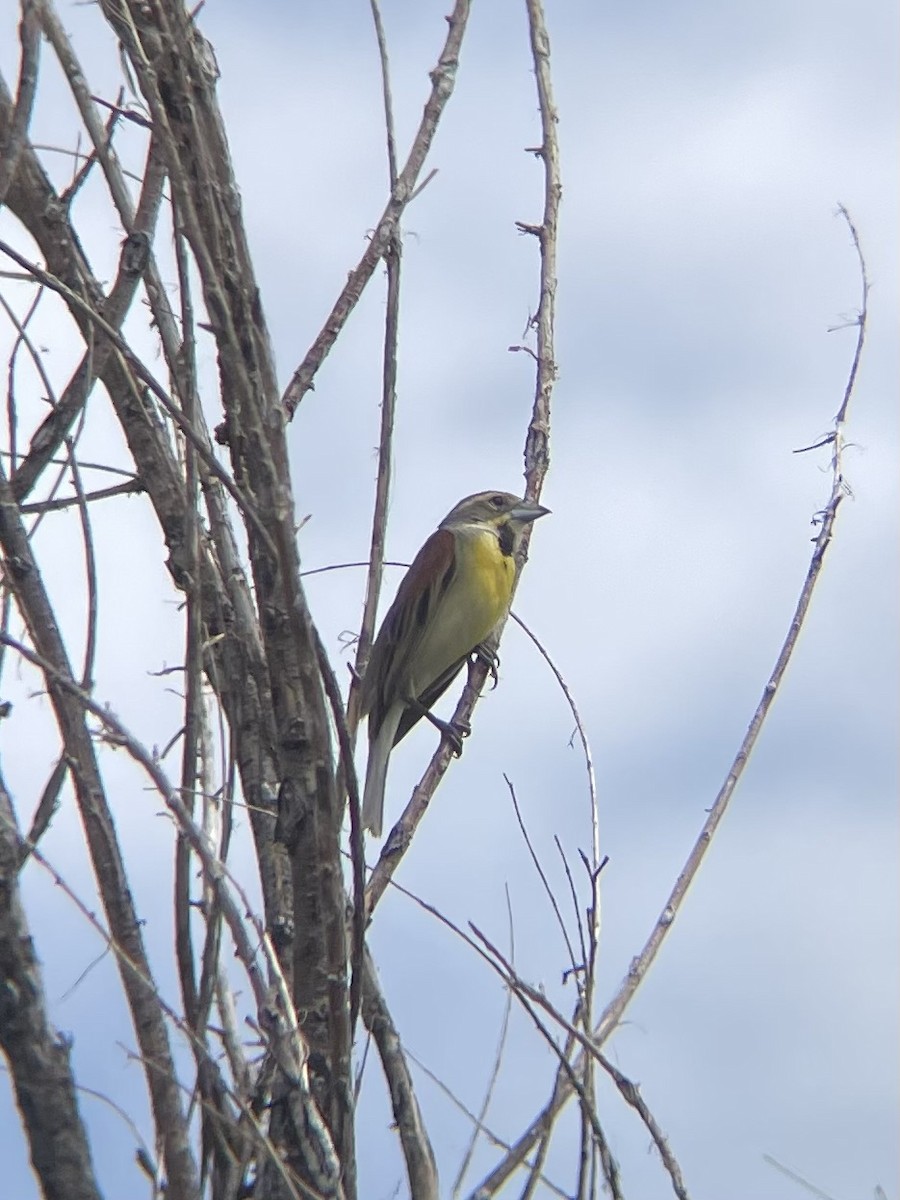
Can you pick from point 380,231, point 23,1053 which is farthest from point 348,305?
point 23,1053

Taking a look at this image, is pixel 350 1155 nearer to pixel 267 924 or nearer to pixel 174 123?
pixel 267 924

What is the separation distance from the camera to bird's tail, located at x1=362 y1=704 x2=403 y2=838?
644cm

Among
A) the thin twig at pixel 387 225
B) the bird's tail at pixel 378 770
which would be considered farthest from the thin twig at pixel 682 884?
the bird's tail at pixel 378 770

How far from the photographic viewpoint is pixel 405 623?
23.8ft

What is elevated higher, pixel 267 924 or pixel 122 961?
pixel 267 924

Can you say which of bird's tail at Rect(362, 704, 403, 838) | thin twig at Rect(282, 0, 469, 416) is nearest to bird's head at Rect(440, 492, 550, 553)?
bird's tail at Rect(362, 704, 403, 838)

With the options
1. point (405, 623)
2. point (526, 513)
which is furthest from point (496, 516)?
point (405, 623)

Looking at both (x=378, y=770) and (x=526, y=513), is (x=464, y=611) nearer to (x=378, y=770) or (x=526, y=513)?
(x=526, y=513)

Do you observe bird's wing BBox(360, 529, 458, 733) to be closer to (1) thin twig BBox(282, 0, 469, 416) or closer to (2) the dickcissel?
(2) the dickcissel

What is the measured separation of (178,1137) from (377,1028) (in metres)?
0.66

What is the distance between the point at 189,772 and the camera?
2547mm

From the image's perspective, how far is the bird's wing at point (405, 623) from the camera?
7090 mm

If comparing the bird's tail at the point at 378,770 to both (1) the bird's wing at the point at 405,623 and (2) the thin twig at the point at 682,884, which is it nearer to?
(1) the bird's wing at the point at 405,623

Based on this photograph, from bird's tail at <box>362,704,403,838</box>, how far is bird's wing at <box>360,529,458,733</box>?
2.1 inches
